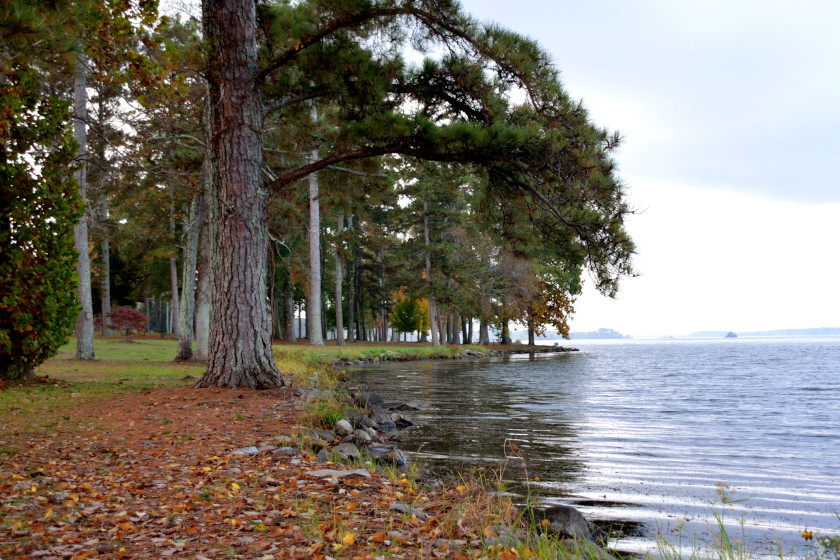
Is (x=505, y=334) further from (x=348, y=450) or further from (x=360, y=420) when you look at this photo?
(x=348, y=450)

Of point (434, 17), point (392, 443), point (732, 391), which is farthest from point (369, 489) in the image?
point (732, 391)

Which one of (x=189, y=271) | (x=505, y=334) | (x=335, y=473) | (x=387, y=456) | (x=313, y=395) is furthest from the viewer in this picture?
(x=505, y=334)

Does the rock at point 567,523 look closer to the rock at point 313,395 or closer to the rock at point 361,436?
the rock at point 361,436

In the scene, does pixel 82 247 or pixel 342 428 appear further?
pixel 82 247

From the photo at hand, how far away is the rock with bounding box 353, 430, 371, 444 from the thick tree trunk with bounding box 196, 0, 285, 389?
2.33 m

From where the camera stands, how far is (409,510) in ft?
12.2

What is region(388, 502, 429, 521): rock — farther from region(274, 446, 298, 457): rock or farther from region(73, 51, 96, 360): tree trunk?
region(73, 51, 96, 360): tree trunk

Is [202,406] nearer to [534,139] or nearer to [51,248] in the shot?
[51,248]

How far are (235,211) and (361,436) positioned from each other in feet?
12.7

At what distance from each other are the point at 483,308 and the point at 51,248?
27.7 m

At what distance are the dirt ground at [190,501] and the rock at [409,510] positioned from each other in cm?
6

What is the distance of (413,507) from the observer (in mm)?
3922

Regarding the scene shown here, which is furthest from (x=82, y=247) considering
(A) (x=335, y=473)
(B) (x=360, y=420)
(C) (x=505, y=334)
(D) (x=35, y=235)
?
(C) (x=505, y=334)

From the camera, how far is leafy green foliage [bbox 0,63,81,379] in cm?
839
